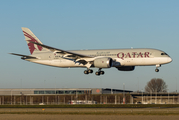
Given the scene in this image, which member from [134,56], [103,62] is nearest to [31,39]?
[103,62]

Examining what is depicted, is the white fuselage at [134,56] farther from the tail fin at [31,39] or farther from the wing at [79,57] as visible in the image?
the tail fin at [31,39]

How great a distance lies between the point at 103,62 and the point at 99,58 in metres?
1.92

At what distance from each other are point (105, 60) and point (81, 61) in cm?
720

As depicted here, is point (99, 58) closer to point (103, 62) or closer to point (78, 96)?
point (103, 62)

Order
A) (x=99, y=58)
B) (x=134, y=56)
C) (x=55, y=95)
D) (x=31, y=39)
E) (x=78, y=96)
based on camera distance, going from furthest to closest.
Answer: (x=55, y=95) → (x=78, y=96) → (x=31, y=39) → (x=99, y=58) → (x=134, y=56)

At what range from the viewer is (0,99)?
124m

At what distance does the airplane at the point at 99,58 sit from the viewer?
64.3 metres

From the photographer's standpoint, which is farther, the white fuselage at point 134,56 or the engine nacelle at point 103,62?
the engine nacelle at point 103,62

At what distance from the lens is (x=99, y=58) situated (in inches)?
2616

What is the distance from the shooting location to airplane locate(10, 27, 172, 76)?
64312mm

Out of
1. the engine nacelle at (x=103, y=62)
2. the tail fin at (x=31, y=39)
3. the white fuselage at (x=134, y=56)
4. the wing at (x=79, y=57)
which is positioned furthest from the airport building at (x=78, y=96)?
the engine nacelle at (x=103, y=62)

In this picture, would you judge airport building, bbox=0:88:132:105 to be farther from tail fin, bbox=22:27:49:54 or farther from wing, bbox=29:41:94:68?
wing, bbox=29:41:94:68
